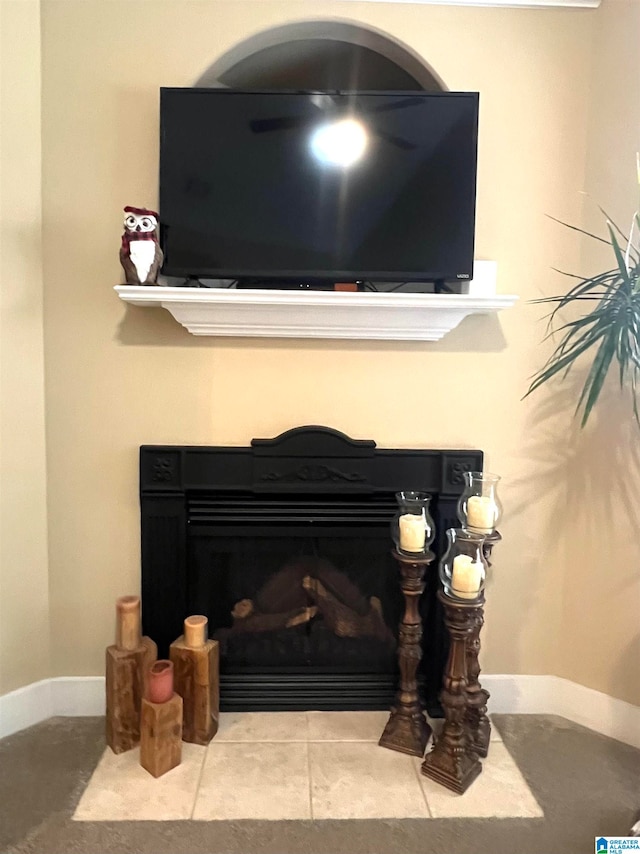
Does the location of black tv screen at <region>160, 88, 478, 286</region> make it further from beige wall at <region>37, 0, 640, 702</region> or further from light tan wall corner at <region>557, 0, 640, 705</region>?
light tan wall corner at <region>557, 0, 640, 705</region>

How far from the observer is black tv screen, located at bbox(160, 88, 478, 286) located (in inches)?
74.4

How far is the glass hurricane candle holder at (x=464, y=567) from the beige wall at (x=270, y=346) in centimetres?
38

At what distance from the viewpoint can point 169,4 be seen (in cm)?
192

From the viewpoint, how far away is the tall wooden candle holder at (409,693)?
193 cm

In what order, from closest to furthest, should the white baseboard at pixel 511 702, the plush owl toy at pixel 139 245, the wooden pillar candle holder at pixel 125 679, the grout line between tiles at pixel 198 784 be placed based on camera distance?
the grout line between tiles at pixel 198 784
the plush owl toy at pixel 139 245
the wooden pillar candle holder at pixel 125 679
the white baseboard at pixel 511 702

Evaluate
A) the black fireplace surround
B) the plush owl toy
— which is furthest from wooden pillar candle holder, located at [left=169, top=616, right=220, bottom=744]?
the plush owl toy

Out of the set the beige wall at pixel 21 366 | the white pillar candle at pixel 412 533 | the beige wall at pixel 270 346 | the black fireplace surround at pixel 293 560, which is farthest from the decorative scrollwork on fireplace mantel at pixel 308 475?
the beige wall at pixel 21 366

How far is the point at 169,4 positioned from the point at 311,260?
0.85 m

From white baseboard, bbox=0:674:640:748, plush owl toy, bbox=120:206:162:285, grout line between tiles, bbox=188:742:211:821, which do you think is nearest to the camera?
grout line between tiles, bbox=188:742:211:821

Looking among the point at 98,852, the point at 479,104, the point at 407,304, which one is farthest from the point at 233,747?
the point at 479,104

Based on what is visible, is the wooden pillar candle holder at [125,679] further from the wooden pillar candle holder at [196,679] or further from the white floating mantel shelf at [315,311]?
the white floating mantel shelf at [315,311]

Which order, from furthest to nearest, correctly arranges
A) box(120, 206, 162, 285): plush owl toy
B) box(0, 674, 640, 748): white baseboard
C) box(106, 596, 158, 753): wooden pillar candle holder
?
box(0, 674, 640, 748): white baseboard < box(106, 596, 158, 753): wooden pillar candle holder < box(120, 206, 162, 285): plush owl toy

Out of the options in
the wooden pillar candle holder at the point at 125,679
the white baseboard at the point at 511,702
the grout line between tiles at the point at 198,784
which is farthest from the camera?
the white baseboard at the point at 511,702

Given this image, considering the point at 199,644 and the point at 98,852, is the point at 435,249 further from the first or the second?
the point at 98,852
